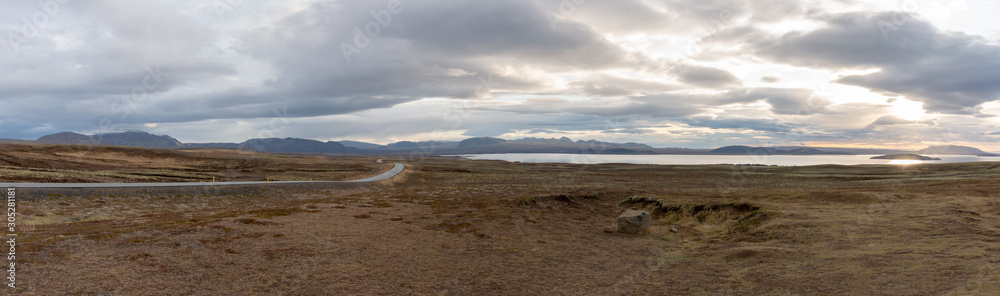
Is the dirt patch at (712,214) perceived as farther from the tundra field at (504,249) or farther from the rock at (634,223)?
the rock at (634,223)

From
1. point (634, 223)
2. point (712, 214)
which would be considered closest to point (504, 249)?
point (634, 223)

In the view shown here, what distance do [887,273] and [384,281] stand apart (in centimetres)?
1291

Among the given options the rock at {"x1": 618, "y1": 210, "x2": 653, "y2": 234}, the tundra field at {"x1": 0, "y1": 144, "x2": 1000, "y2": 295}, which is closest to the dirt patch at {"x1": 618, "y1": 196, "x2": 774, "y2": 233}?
the tundra field at {"x1": 0, "y1": 144, "x2": 1000, "y2": 295}

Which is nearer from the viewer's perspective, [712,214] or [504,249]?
[504,249]

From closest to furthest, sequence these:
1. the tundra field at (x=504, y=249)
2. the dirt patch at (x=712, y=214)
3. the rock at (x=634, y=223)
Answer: the tundra field at (x=504, y=249), the rock at (x=634, y=223), the dirt patch at (x=712, y=214)

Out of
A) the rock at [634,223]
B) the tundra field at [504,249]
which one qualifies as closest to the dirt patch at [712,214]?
the tundra field at [504,249]

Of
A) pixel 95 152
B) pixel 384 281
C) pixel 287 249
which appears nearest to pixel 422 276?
pixel 384 281

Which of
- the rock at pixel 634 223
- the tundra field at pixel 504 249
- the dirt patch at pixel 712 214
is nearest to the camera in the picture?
the tundra field at pixel 504 249

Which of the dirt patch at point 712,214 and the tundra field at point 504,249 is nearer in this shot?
the tundra field at point 504,249

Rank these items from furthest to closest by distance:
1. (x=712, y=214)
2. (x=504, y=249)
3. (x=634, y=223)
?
(x=712, y=214)
(x=634, y=223)
(x=504, y=249)

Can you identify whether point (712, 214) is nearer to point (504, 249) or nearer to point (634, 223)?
point (634, 223)

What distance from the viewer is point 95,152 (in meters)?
104

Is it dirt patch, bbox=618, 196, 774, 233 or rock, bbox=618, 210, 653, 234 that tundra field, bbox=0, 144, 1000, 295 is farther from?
rock, bbox=618, 210, 653, 234

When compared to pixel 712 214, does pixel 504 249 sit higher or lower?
lower
